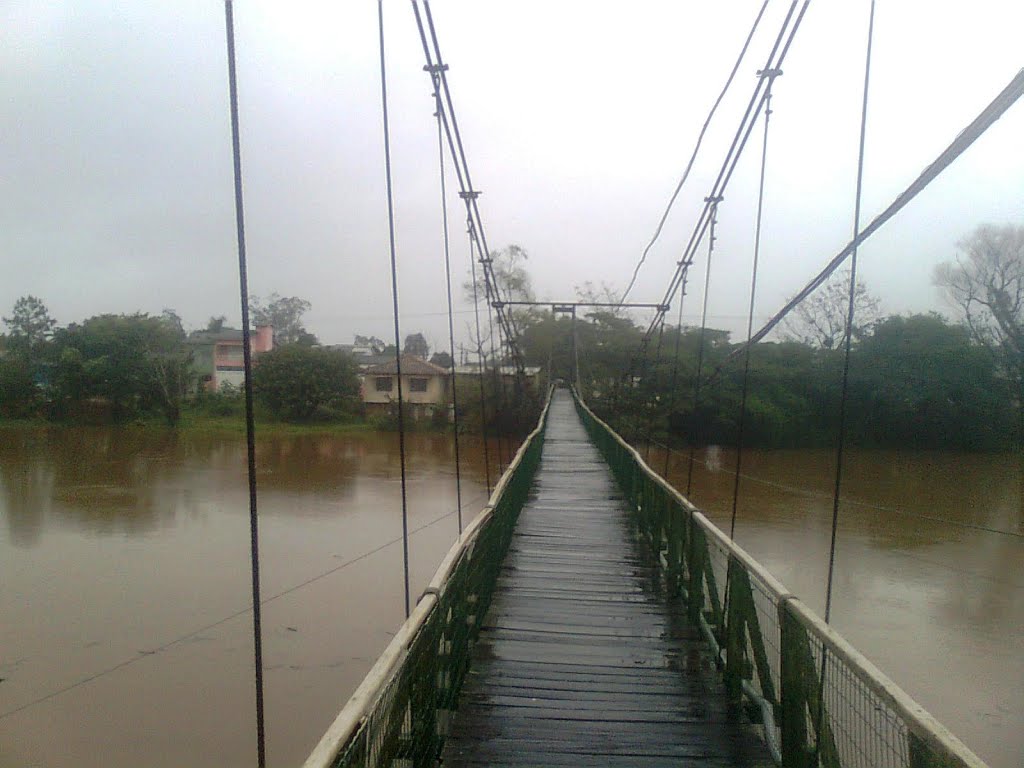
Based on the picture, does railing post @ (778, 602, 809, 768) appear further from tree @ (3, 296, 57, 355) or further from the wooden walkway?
tree @ (3, 296, 57, 355)

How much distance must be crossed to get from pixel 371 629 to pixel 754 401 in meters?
16.5

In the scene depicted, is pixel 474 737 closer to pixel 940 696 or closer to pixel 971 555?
pixel 940 696

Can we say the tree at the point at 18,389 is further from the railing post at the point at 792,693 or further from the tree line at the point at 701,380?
the railing post at the point at 792,693

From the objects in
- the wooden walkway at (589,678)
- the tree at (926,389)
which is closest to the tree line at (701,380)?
the tree at (926,389)

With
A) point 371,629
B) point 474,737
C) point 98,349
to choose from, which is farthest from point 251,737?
point 98,349

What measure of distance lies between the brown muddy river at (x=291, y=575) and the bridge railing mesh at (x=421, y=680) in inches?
208

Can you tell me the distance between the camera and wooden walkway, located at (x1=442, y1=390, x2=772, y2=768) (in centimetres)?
245

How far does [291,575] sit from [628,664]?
1204cm

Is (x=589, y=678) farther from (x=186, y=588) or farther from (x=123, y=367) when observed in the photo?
(x=123, y=367)

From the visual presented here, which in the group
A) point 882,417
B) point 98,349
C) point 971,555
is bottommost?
point 971,555

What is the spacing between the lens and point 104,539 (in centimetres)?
1700

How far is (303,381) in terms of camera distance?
94.4 ft

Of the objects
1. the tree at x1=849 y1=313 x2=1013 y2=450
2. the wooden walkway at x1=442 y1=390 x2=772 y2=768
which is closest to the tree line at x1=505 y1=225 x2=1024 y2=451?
the tree at x1=849 y1=313 x2=1013 y2=450

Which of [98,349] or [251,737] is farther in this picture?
[98,349]
